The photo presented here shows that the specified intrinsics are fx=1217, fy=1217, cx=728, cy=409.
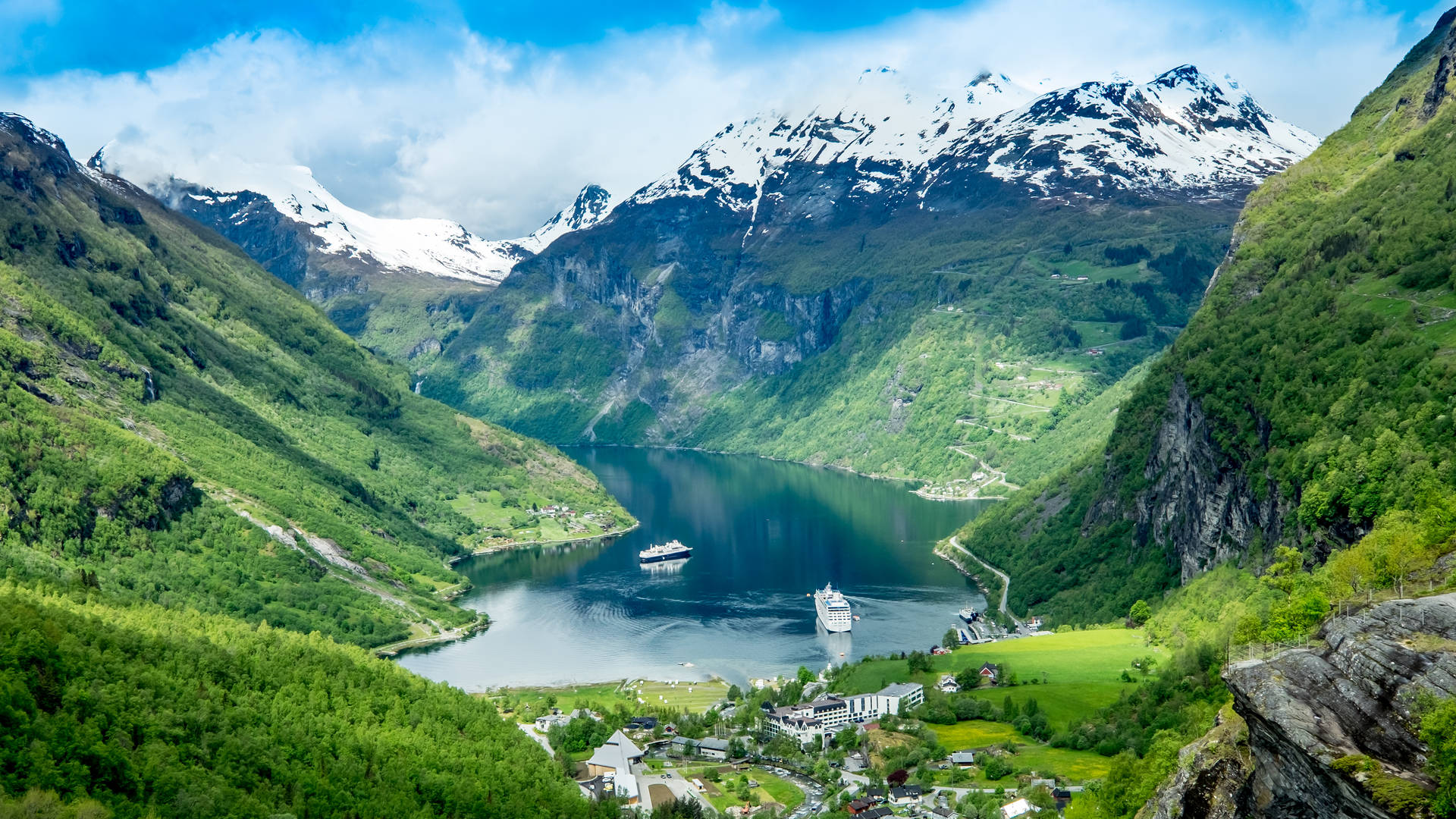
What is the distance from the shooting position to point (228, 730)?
55938 millimetres

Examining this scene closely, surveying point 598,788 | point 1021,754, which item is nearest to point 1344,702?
point 1021,754

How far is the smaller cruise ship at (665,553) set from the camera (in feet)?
536

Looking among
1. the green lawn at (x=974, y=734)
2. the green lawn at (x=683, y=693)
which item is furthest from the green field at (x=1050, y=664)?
the green lawn at (x=683, y=693)

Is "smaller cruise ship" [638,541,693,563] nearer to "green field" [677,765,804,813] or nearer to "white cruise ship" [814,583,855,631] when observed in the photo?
"white cruise ship" [814,583,855,631]

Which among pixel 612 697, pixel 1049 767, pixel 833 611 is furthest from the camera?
pixel 833 611

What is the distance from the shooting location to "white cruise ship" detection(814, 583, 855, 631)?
121 m

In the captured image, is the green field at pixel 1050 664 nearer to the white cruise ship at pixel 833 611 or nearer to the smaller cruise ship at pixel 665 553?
the white cruise ship at pixel 833 611

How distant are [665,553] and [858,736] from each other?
8662 cm

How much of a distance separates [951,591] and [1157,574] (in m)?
30.9

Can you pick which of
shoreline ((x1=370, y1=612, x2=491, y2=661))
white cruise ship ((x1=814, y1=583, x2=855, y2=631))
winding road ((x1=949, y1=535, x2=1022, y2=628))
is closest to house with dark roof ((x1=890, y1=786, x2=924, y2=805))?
white cruise ship ((x1=814, y1=583, x2=855, y2=631))

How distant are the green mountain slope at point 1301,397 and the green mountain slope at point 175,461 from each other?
6856 cm

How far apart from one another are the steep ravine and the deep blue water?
76.0 metres

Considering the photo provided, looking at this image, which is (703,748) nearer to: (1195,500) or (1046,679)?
(1046,679)

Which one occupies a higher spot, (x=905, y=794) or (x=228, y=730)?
(x=228, y=730)
